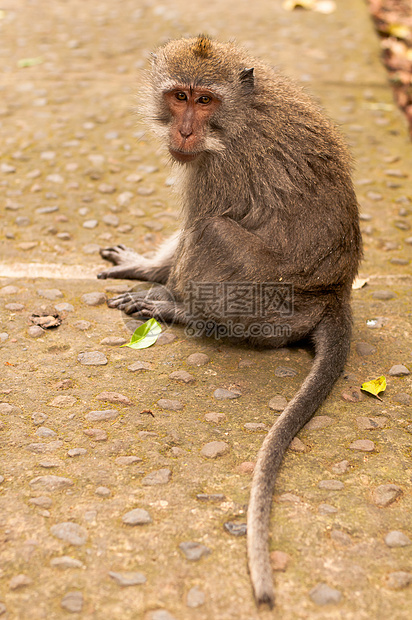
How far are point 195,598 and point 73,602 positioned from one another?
1.43 feet

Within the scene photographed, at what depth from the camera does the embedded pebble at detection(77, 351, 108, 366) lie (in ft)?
11.6

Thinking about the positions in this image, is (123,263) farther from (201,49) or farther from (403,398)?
(403,398)

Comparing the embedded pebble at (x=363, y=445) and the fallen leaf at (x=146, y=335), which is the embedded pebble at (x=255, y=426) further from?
the fallen leaf at (x=146, y=335)

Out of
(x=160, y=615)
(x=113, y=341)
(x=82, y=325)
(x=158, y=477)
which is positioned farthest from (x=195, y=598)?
(x=82, y=325)

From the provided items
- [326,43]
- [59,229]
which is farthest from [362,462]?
[326,43]

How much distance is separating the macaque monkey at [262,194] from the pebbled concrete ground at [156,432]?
32 centimetres

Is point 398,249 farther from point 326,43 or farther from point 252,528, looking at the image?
point 326,43

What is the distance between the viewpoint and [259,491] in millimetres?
2586

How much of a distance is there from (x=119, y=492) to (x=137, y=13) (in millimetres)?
8066

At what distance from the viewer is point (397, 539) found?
8.34 feet

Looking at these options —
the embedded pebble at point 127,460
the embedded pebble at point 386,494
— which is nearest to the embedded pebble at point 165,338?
the embedded pebble at point 127,460

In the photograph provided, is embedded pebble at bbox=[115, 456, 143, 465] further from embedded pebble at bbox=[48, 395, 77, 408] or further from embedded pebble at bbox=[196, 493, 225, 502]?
embedded pebble at bbox=[48, 395, 77, 408]

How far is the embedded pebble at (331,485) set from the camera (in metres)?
2.79

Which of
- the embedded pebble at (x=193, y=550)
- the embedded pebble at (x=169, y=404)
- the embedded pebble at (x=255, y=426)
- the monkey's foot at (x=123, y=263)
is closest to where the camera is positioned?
the embedded pebble at (x=193, y=550)
